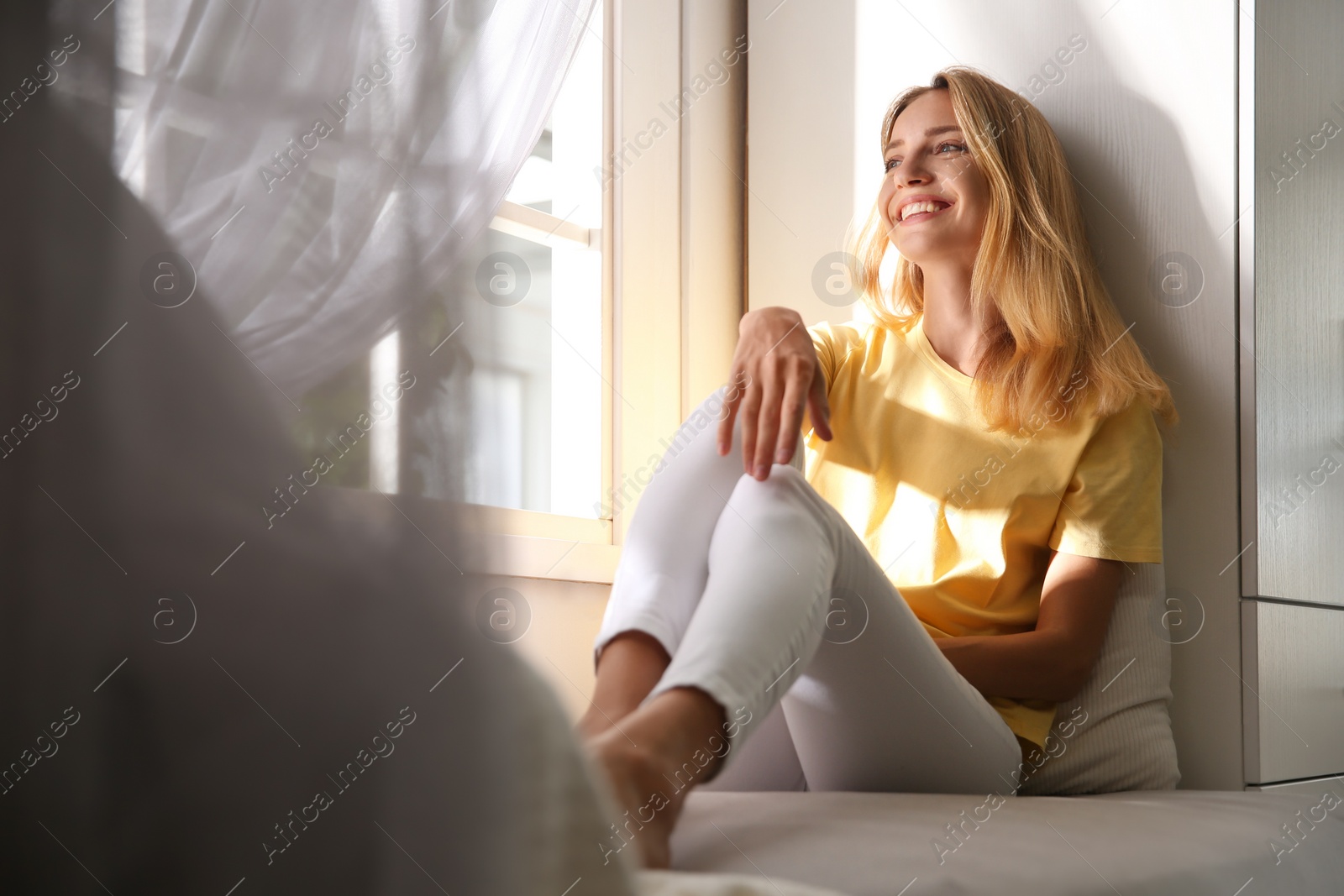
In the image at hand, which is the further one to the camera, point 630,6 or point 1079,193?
point 630,6

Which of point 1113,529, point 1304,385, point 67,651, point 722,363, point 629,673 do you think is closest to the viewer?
point 67,651

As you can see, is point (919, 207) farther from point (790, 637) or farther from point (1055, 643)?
point (790, 637)

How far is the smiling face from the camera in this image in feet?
3.66

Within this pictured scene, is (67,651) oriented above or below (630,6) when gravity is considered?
below

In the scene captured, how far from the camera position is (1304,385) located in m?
1.08

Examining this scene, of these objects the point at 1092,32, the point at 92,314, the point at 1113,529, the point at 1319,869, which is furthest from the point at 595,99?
the point at 1319,869

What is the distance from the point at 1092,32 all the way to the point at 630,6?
578 millimetres

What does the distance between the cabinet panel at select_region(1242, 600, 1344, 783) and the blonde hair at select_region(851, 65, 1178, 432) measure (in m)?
0.23

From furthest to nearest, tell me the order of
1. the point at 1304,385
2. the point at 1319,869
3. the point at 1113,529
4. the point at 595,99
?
the point at 595,99, the point at 1304,385, the point at 1113,529, the point at 1319,869

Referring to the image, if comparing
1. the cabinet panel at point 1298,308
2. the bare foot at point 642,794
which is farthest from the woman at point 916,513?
the cabinet panel at point 1298,308

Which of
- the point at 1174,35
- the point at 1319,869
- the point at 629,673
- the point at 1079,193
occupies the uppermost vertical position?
the point at 1174,35

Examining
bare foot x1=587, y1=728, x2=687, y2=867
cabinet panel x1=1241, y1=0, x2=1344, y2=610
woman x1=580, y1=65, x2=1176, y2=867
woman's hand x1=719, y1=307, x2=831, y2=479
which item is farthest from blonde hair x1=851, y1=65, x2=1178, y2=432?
bare foot x1=587, y1=728, x2=687, y2=867

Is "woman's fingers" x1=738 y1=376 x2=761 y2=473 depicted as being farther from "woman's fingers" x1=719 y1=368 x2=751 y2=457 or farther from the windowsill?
the windowsill

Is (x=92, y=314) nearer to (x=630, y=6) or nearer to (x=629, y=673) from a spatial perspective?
(x=629, y=673)
